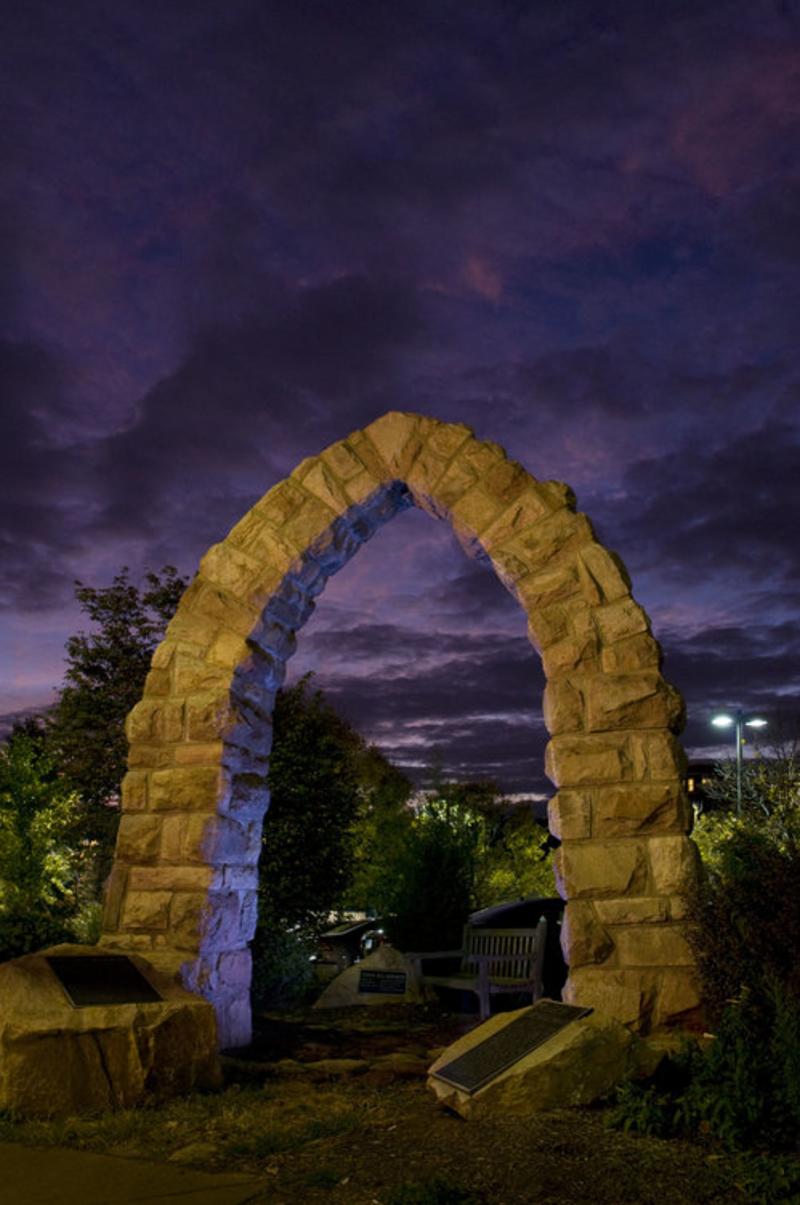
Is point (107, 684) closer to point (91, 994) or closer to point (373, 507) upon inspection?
point (373, 507)

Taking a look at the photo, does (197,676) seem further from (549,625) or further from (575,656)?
(575,656)

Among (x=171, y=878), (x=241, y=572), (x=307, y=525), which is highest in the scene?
(x=307, y=525)

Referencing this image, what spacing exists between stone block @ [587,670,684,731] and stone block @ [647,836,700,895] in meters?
0.73

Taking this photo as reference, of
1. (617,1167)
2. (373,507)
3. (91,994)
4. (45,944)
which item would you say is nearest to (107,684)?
(45,944)

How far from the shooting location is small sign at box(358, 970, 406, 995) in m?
9.30

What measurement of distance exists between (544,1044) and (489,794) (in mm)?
32732

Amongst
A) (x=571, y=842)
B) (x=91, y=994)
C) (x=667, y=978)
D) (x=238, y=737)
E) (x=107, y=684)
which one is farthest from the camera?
(x=107, y=684)

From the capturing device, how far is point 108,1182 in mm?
3432

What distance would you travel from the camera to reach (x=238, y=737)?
22.3 feet

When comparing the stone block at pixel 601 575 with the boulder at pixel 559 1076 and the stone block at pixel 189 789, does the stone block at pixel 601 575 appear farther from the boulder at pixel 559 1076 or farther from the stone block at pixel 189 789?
the stone block at pixel 189 789

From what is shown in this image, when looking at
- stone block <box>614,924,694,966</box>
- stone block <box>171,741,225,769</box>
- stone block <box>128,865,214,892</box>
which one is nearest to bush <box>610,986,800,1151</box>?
stone block <box>614,924,694,966</box>

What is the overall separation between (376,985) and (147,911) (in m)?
3.80

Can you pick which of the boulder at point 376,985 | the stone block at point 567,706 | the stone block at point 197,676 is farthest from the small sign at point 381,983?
the stone block at point 567,706

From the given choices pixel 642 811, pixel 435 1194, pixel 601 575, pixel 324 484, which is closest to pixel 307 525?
pixel 324 484
